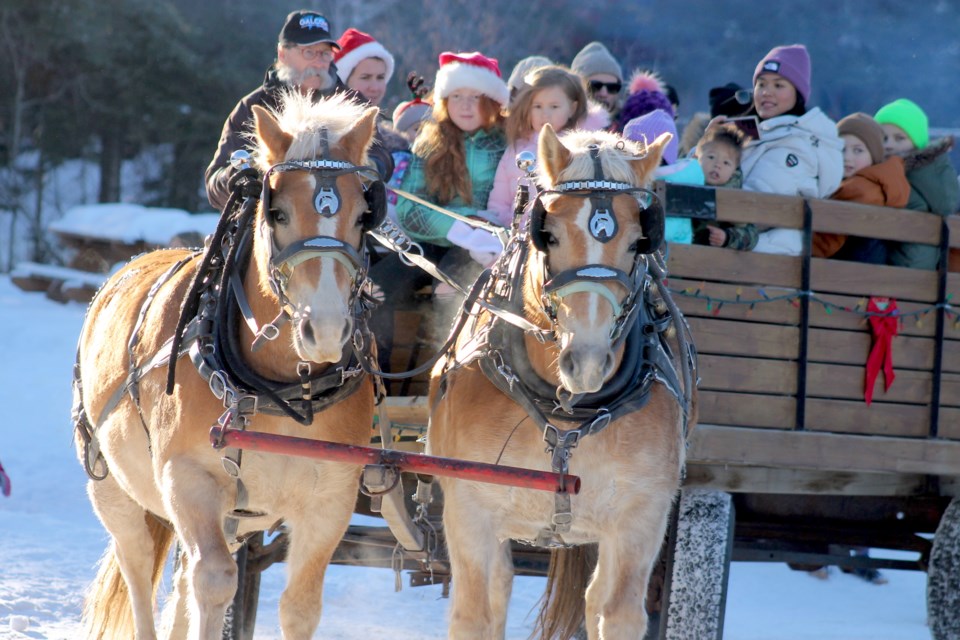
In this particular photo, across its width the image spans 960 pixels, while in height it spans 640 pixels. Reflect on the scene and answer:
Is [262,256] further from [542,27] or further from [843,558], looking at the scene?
[542,27]

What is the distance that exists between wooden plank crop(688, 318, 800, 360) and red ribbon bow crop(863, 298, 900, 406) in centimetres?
34

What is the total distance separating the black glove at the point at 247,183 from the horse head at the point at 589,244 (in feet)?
2.73

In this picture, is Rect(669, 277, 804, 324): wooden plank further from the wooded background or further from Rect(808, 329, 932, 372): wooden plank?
the wooded background

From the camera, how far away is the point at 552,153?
3207mm

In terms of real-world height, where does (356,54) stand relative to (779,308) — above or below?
above

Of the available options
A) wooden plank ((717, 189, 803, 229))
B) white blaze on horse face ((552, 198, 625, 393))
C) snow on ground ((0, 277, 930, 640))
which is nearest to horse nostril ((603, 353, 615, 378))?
white blaze on horse face ((552, 198, 625, 393))

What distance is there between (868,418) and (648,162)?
1.89 metres

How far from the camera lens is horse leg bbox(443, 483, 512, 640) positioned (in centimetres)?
328

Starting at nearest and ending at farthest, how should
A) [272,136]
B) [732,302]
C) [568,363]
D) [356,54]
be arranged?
[568,363], [272,136], [732,302], [356,54]

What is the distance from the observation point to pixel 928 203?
16.7 ft

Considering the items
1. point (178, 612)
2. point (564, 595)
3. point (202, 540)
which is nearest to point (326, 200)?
point (202, 540)

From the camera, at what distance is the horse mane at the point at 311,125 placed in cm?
320

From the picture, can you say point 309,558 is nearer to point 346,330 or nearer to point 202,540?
point 202,540

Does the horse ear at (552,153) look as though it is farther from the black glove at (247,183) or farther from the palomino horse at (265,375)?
the black glove at (247,183)
